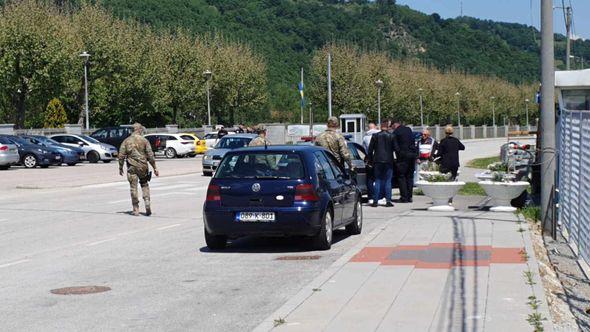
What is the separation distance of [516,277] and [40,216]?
42.8 feet

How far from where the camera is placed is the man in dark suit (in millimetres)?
22109

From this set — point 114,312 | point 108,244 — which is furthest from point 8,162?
point 114,312

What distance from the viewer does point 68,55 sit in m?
66.8

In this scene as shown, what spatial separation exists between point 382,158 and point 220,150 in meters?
17.5

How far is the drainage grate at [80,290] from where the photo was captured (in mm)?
10945

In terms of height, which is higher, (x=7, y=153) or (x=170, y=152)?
(x=7, y=153)

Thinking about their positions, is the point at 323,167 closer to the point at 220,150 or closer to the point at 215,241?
the point at 215,241

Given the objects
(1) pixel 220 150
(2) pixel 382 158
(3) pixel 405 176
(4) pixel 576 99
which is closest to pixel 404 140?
(3) pixel 405 176

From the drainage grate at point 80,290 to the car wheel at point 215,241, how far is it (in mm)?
3281

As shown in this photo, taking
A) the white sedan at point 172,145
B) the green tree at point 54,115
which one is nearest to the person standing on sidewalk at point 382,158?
the white sedan at point 172,145

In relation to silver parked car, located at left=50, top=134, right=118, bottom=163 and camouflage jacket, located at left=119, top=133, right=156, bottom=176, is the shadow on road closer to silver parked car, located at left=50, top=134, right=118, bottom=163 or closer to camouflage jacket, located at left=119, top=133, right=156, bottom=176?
camouflage jacket, located at left=119, top=133, right=156, bottom=176

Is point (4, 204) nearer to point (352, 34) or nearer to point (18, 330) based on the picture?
point (18, 330)

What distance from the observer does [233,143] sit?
39062 millimetres

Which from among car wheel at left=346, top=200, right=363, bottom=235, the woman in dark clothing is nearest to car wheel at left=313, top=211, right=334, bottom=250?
car wheel at left=346, top=200, right=363, bottom=235
